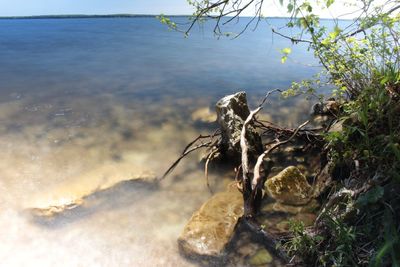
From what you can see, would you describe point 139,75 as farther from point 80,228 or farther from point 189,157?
point 80,228

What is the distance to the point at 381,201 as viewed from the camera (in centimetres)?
352

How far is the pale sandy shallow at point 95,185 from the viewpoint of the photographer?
4.68 m

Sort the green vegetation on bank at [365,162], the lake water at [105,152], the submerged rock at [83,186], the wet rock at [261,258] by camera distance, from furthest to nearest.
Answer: the submerged rock at [83,186] < the lake water at [105,152] < the wet rock at [261,258] < the green vegetation on bank at [365,162]

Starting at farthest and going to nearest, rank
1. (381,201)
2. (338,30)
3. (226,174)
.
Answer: (226,174), (338,30), (381,201)

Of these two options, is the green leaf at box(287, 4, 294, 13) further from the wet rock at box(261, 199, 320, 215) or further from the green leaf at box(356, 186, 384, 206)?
the wet rock at box(261, 199, 320, 215)

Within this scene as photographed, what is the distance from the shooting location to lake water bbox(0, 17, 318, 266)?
4.80m

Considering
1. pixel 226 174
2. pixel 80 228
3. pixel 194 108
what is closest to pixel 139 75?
pixel 194 108

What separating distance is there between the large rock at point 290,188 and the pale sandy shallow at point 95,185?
1.13 meters

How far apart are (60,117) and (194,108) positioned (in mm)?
4371

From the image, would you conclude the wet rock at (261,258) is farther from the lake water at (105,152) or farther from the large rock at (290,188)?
the large rock at (290,188)

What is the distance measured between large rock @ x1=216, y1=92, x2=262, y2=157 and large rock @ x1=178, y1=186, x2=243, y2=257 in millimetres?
1326

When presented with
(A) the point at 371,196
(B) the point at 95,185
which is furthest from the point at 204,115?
(A) the point at 371,196

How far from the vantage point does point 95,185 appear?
635cm

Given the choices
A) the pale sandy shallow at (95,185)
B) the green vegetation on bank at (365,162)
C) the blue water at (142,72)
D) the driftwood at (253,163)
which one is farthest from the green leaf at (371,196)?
the blue water at (142,72)
